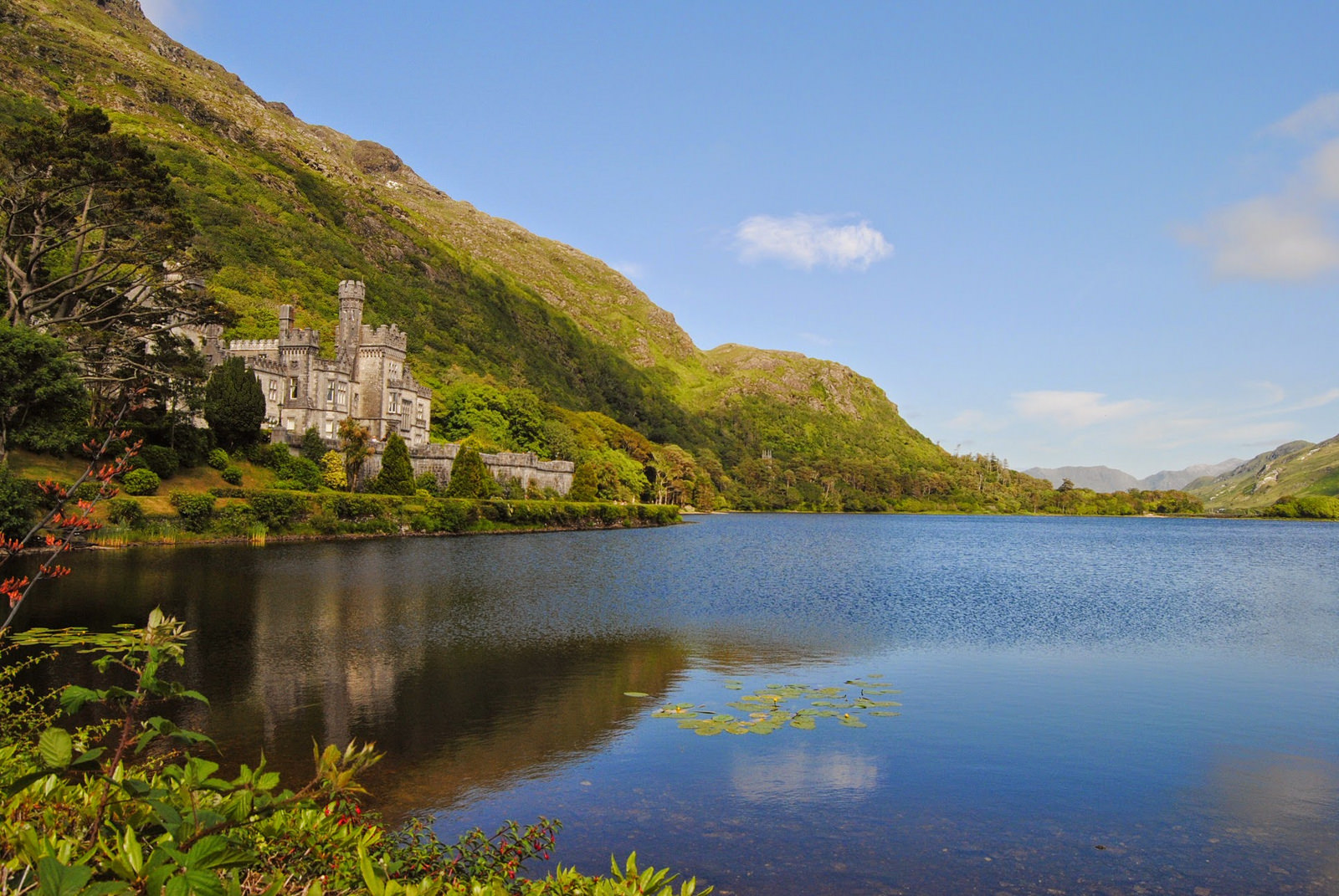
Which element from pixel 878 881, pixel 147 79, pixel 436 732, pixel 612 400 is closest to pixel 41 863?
pixel 878 881

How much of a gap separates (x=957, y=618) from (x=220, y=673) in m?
21.1

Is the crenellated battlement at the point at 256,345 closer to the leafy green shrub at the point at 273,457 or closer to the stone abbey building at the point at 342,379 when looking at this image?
the stone abbey building at the point at 342,379

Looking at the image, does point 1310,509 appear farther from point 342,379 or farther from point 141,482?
point 141,482

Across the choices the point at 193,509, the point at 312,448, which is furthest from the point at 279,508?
the point at 312,448

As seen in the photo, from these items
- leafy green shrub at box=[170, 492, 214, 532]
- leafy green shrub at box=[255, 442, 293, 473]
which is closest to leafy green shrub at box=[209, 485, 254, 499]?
leafy green shrub at box=[170, 492, 214, 532]

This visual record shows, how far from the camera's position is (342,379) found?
70.3 meters

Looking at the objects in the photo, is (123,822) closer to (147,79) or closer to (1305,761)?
(1305,761)

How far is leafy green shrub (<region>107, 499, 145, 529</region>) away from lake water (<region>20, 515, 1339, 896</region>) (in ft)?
22.2

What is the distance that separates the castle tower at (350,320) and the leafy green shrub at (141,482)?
3110 centimetres

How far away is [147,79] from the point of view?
131 metres

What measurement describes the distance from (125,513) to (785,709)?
36649 millimetres

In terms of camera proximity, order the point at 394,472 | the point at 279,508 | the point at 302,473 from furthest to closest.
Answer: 1. the point at 394,472
2. the point at 302,473
3. the point at 279,508

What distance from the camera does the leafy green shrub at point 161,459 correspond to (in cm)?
4525

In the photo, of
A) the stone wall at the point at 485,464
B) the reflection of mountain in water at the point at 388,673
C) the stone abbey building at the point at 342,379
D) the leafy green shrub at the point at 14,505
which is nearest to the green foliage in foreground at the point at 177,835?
the reflection of mountain in water at the point at 388,673
